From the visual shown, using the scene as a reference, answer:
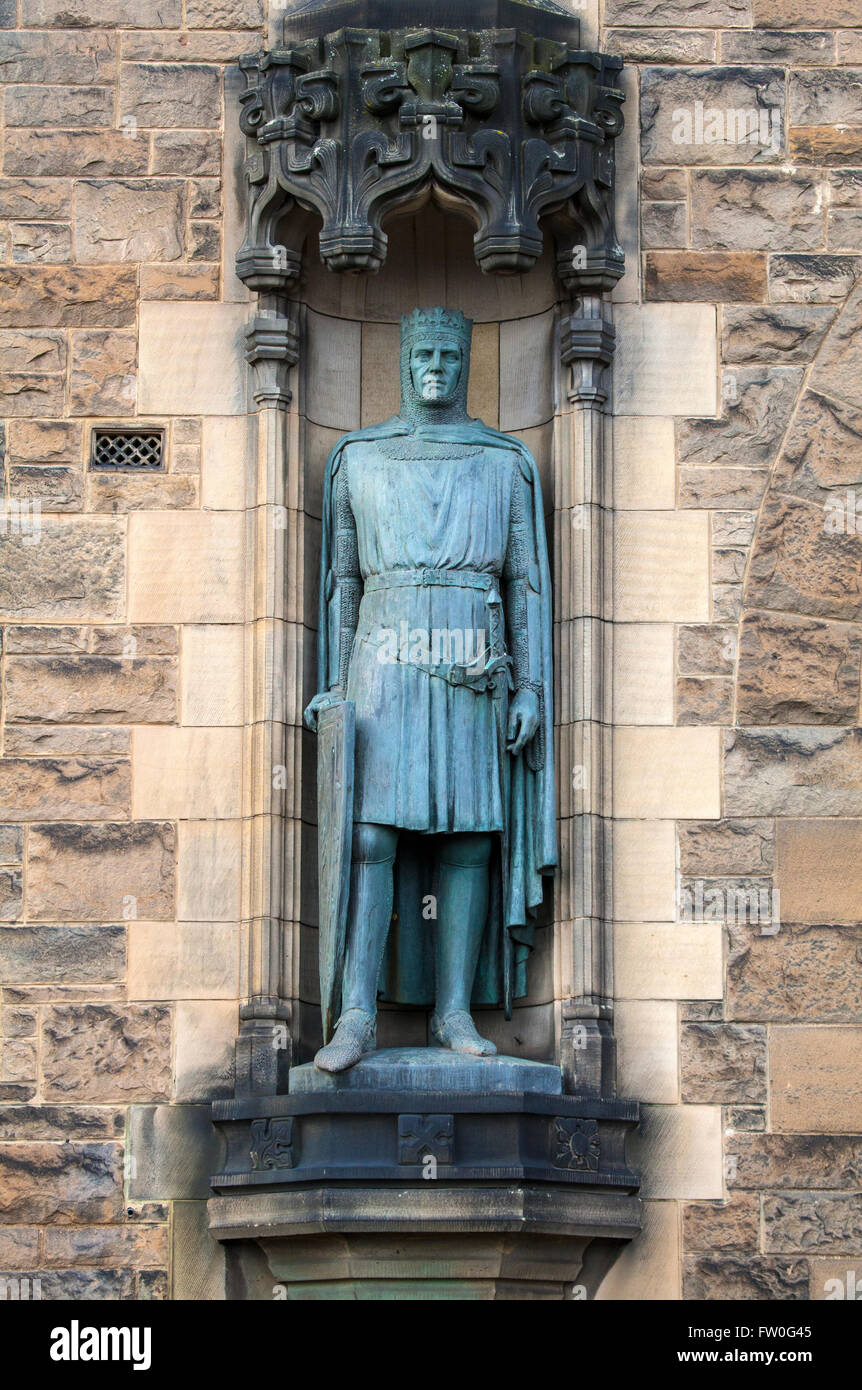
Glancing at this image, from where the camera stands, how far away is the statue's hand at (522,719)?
36.9ft

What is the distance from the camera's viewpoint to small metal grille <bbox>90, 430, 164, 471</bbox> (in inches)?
459

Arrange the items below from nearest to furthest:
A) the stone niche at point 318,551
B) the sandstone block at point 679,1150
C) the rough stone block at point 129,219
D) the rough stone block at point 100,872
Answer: the stone niche at point 318,551
the sandstone block at point 679,1150
the rough stone block at point 100,872
the rough stone block at point 129,219

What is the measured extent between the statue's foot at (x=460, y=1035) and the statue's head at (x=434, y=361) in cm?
236

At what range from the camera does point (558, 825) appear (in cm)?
1137

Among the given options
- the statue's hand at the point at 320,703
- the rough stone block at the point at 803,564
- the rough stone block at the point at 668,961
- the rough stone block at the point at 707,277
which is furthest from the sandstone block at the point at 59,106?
the rough stone block at the point at 668,961

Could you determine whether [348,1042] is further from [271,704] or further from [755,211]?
[755,211]

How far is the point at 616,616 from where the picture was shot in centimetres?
1156

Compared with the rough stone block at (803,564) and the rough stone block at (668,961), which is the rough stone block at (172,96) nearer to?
the rough stone block at (803,564)

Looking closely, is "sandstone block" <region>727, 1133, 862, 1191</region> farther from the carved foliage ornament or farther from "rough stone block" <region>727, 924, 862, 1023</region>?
the carved foliage ornament

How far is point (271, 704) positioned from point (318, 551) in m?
0.74

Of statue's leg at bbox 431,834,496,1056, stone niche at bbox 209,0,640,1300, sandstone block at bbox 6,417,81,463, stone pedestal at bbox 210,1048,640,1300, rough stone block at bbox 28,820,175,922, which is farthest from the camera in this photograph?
sandstone block at bbox 6,417,81,463

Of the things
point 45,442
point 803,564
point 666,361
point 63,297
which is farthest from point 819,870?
point 63,297

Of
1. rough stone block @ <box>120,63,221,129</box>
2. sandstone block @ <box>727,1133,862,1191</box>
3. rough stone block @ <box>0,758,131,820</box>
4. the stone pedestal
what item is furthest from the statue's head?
sandstone block @ <box>727,1133,862,1191</box>

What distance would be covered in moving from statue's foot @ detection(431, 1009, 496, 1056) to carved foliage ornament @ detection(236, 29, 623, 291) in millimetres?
2920
